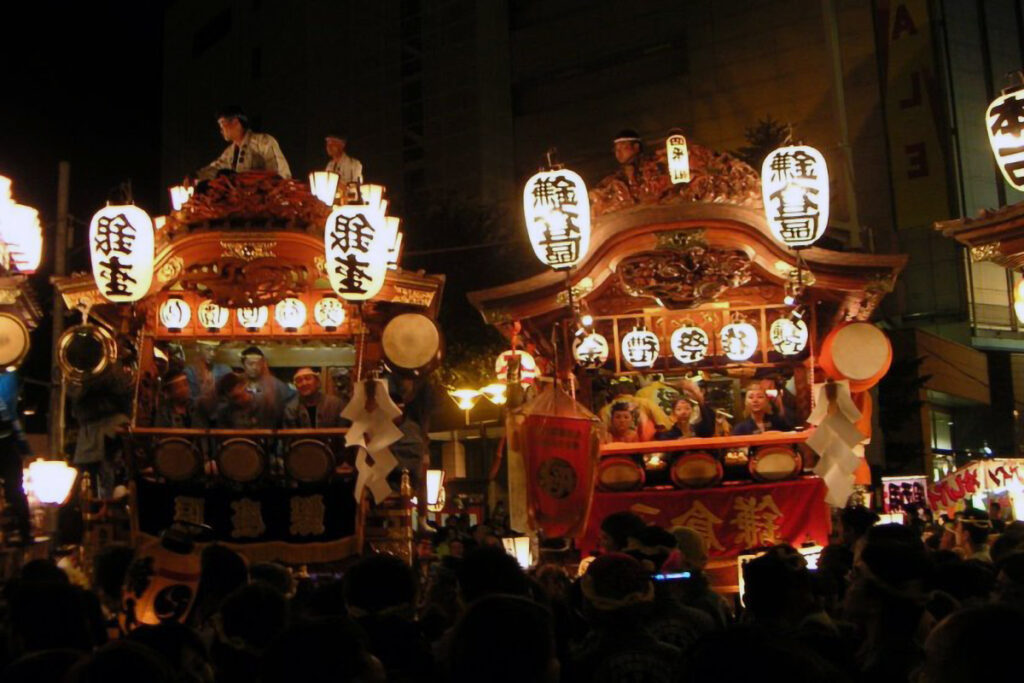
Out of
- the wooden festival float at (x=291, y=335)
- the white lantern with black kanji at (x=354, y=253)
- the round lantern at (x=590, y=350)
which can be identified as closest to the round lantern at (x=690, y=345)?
the round lantern at (x=590, y=350)

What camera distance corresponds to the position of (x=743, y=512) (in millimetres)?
13133

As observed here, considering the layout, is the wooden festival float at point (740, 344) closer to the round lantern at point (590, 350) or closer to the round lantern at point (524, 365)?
the round lantern at point (524, 365)

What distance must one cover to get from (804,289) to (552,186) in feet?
11.5

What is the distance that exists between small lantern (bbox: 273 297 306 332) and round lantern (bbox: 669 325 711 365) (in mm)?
5169

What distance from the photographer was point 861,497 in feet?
52.0

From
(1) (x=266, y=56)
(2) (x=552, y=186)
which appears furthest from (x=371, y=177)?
(2) (x=552, y=186)

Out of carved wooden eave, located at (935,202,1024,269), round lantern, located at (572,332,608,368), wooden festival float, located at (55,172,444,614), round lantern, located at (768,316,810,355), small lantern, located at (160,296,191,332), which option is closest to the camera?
carved wooden eave, located at (935,202,1024,269)

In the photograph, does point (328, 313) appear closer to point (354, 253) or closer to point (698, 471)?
point (354, 253)

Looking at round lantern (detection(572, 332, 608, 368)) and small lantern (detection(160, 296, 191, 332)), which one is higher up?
small lantern (detection(160, 296, 191, 332))

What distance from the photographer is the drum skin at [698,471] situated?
1303 centimetres

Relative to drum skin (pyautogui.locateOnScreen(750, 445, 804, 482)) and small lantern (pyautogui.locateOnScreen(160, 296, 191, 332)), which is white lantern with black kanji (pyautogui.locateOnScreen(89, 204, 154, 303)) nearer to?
small lantern (pyautogui.locateOnScreen(160, 296, 191, 332))

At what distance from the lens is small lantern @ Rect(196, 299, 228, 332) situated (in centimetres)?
1309

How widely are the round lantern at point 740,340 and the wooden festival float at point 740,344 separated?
0.03 m

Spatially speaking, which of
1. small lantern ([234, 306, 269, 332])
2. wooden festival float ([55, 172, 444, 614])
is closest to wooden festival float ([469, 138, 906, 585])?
wooden festival float ([55, 172, 444, 614])
